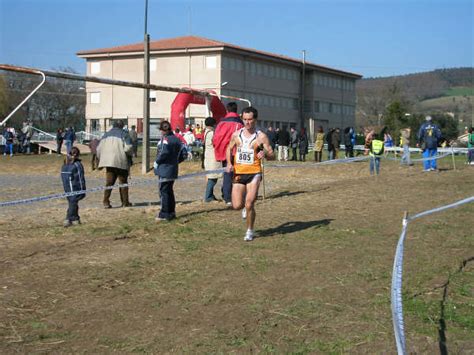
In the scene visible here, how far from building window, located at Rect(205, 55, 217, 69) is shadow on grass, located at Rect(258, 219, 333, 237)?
54527 mm

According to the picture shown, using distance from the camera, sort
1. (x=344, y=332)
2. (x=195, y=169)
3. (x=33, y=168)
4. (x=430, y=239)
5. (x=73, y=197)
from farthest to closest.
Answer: (x=33, y=168) < (x=195, y=169) < (x=73, y=197) < (x=430, y=239) < (x=344, y=332)

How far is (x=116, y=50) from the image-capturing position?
69062 millimetres

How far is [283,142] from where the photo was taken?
3125cm

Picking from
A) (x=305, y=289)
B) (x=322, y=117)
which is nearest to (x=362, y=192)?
(x=305, y=289)

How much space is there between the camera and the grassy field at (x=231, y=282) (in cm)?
538

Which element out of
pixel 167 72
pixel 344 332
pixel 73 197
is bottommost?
pixel 344 332

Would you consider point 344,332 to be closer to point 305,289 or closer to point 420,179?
point 305,289

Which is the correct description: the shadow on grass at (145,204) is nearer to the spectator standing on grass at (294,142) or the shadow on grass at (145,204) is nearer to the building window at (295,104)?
the spectator standing on grass at (294,142)

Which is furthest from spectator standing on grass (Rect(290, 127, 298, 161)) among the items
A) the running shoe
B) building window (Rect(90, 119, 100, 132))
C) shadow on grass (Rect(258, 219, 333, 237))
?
building window (Rect(90, 119, 100, 132))

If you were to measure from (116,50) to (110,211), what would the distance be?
5853 cm

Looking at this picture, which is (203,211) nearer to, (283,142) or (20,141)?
(283,142)

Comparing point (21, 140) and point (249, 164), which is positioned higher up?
point (21, 140)

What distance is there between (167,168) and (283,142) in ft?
65.3

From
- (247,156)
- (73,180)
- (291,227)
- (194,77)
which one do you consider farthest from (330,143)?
(194,77)
